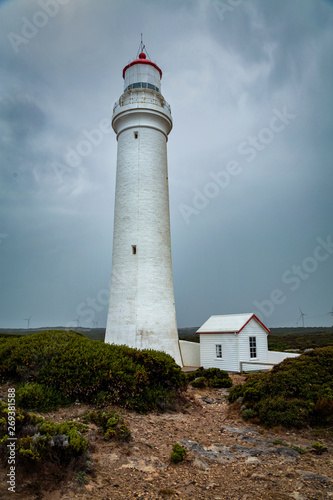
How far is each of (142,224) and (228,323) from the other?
26.7ft

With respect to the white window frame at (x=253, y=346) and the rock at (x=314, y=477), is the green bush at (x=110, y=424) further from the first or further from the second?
the white window frame at (x=253, y=346)

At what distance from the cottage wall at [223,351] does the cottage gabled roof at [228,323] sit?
11.8 inches

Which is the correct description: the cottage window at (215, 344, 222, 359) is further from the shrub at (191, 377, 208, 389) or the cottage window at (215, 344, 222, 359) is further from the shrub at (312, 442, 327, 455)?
the shrub at (312, 442, 327, 455)

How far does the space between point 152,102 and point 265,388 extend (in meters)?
16.0

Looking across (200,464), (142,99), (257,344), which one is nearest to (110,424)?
(200,464)

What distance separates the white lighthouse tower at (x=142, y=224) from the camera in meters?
16.8

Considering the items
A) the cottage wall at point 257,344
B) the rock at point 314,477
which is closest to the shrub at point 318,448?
the rock at point 314,477

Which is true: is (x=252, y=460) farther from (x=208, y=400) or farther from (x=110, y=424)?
(x=208, y=400)

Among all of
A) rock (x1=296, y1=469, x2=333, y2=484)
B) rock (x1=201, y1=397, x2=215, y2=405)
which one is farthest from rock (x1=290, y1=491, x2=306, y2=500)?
rock (x1=201, y1=397, x2=215, y2=405)

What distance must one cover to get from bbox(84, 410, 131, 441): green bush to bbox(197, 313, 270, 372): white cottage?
12386 millimetres

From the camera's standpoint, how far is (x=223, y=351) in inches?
761

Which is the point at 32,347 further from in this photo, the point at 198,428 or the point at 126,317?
the point at 126,317

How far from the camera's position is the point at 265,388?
33.7ft

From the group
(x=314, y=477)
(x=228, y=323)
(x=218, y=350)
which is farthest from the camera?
(x=228, y=323)
